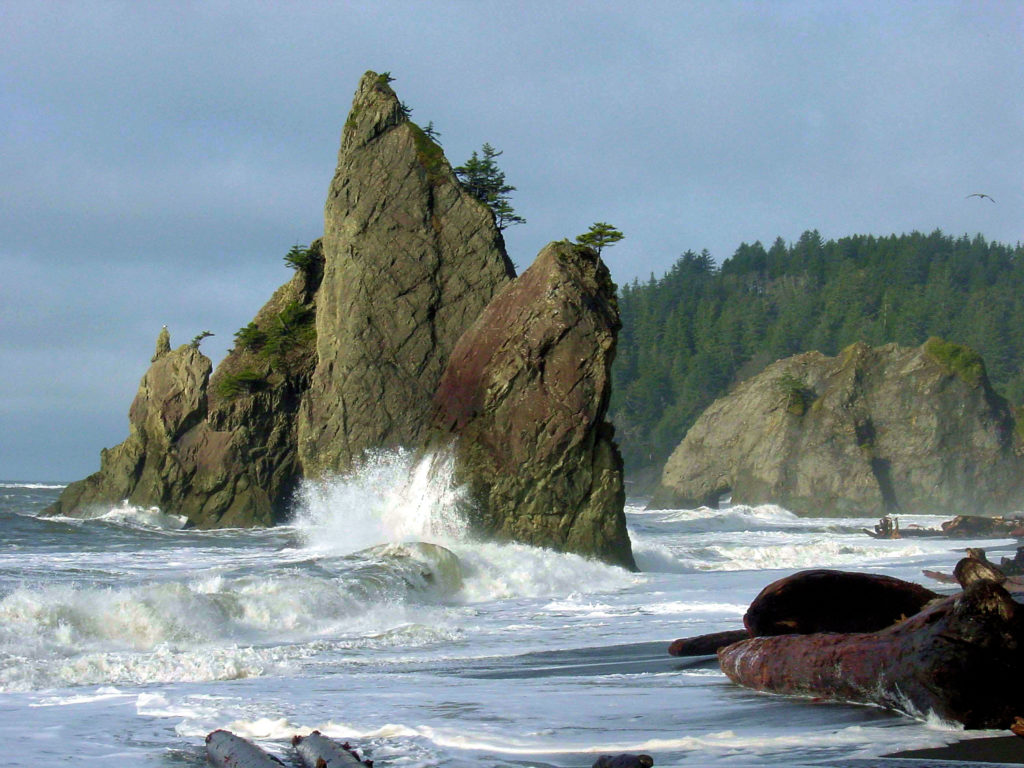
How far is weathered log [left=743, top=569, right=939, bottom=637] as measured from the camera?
25.3 ft

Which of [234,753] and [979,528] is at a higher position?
[234,753]

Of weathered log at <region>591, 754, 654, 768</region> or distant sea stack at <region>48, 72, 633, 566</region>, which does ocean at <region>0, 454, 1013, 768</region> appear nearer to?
weathered log at <region>591, 754, 654, 768</region>

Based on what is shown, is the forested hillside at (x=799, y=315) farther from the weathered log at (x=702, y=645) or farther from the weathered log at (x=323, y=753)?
the weathered log at (x=323, y=753)

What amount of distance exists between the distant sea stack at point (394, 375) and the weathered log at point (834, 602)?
1272 cm

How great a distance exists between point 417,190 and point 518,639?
1137 inches

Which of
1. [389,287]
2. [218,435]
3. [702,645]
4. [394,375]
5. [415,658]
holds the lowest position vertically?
[415,658]

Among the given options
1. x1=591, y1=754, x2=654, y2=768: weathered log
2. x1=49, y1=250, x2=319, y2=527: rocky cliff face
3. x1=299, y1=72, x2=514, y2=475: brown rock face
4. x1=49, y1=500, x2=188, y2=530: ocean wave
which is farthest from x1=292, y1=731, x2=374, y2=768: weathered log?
x1=49, y1=250, x2=319, y2=527: rocky cliff face

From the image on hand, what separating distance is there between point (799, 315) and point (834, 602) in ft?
421

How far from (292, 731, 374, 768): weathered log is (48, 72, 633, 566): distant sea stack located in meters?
15.1

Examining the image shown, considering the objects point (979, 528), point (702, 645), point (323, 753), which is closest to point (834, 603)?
point (702, 645)

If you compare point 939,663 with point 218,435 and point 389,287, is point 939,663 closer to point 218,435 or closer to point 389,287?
point 389,287

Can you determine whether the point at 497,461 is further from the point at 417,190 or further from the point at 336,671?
the point at 417,190

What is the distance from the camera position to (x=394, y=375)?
37094 millimetres

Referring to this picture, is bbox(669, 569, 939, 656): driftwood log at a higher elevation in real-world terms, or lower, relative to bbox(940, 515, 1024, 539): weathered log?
higher
